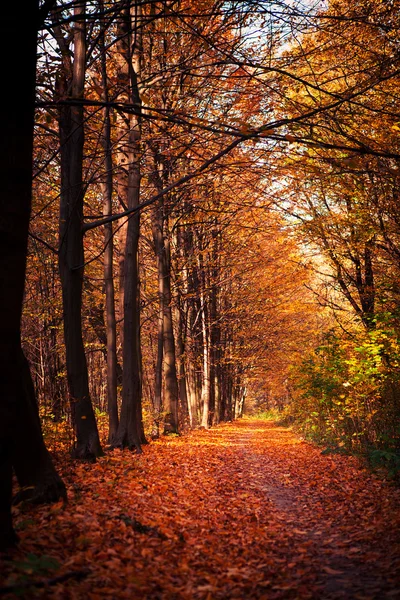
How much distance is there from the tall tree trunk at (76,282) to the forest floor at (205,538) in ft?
2.86

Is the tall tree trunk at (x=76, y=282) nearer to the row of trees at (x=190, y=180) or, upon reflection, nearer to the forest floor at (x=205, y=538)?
the row of trees at (x=190, y=180)

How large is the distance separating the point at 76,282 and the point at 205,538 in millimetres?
5450

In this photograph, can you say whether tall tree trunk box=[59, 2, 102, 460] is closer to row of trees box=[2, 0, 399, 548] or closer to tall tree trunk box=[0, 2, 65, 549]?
row of trees box=[2, 0, 399, 548]

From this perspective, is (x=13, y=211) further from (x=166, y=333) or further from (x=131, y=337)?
(x=166, y=333)

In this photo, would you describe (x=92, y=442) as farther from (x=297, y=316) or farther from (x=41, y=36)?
(x=297, y=316)

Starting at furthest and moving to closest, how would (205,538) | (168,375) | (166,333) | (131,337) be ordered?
(166,333) < (168,375) < (131,337) < (205,538)

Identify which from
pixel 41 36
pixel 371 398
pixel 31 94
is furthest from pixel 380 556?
pixel 41 36

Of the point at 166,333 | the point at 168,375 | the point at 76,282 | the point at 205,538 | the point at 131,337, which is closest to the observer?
the point at 205,538

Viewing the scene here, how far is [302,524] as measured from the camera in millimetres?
6324

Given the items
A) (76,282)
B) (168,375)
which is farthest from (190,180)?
(76,282)

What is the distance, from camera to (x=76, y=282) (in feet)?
30.8

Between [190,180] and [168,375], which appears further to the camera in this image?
[168,375]

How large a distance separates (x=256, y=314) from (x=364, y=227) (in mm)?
14012

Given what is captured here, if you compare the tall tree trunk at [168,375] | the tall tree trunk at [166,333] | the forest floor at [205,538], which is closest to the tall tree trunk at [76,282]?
the forest floor at [205,538]
